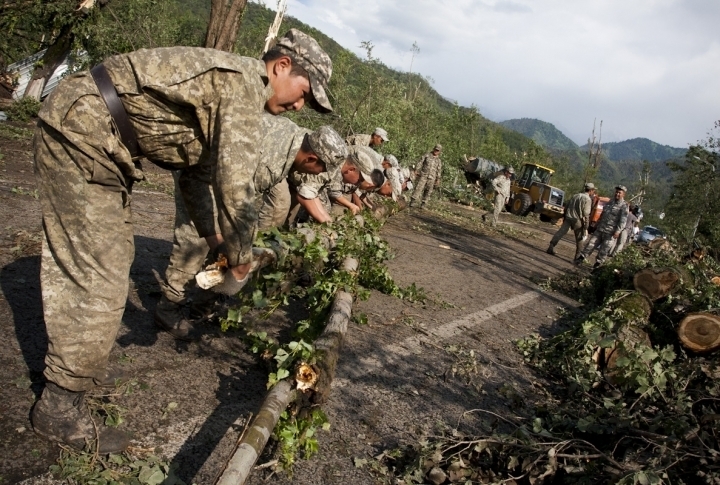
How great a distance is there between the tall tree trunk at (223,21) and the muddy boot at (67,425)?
743 centimetres

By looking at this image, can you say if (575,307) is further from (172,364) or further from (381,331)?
(172,364)

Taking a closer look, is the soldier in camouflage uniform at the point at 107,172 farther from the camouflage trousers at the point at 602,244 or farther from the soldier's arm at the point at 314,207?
the camouflage trousers at the point at 602,244

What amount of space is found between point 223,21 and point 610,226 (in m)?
9.81

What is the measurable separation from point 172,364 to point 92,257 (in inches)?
47.2

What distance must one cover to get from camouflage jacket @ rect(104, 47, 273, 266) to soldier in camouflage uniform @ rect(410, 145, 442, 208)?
14.8 m

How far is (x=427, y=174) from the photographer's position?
17.1 meters

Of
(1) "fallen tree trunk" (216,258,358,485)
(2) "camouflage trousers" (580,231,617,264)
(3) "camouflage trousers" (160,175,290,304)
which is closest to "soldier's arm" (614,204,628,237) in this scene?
(2) "camouflage trousers" (580,231,617,264)

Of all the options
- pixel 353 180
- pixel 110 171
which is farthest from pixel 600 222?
pixel 110 171

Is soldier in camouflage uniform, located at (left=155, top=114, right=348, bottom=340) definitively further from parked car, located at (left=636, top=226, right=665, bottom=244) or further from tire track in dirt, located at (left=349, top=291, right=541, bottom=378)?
parked car, located at (left=636, top=226, right=665, bottom=244)

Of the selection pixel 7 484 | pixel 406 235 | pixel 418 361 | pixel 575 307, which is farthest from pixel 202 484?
pixel 406 235

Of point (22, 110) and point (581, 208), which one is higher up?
point (581, 208)

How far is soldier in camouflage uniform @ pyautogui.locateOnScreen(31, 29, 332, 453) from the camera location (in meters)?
2.28

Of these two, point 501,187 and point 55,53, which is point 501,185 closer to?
point 501,187

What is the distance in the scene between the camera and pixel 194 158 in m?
2.58
